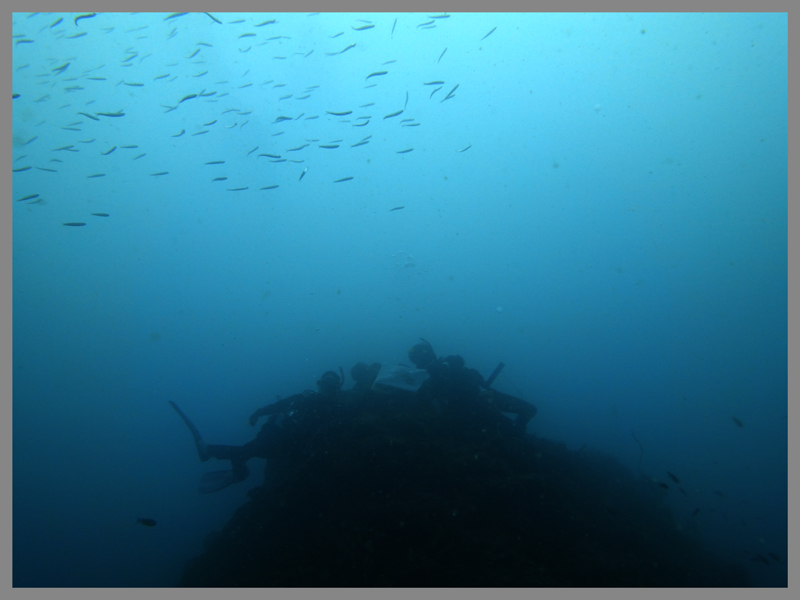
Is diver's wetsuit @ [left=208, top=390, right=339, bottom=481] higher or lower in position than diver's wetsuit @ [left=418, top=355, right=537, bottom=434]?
lower

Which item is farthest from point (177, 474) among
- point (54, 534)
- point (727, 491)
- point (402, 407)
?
point (727, 491)

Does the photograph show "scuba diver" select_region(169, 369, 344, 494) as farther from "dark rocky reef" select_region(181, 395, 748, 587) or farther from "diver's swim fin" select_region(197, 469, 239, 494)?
"dark rocky reef" select_region(181, 395, 748, 587)

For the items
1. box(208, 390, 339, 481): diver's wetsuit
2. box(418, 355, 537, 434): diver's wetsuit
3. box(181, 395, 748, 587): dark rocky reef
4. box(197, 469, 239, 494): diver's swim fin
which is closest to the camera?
box(181, 395, 748, 587): dark rocky reef

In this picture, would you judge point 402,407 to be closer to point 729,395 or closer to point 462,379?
point 462,379

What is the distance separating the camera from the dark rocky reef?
380 centimetres

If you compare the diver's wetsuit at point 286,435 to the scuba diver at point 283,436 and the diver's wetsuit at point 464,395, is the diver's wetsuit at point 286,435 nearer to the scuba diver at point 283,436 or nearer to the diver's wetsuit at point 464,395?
the scuba diver at point 283,436

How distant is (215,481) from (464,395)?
5.77m

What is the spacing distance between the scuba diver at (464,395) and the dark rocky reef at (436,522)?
219 millimetres

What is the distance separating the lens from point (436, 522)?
13.7ft

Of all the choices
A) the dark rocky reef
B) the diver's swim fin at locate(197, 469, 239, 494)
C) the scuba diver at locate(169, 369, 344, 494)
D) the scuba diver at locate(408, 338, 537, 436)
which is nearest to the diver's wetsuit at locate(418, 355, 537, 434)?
the scuba diver at locate(408, 338, 537, 436)

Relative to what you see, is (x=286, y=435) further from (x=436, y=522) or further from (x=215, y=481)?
(x=436, y=522)

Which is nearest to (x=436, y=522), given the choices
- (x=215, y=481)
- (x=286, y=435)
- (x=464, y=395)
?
(x=464, y=395)

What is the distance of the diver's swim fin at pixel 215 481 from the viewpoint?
6633 mm

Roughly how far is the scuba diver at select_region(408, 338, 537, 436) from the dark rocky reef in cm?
22
